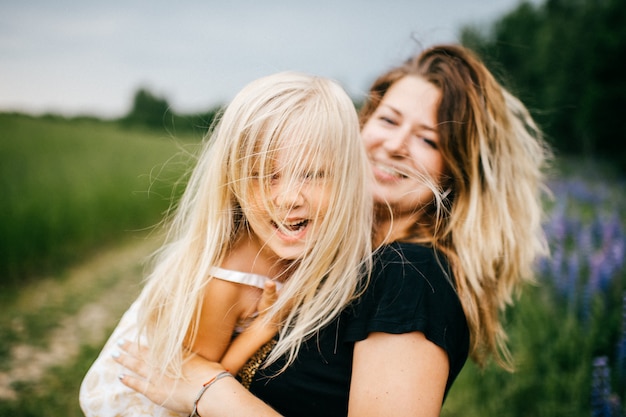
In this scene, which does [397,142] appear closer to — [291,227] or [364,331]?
[291,227]

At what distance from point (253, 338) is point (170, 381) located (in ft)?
1.08

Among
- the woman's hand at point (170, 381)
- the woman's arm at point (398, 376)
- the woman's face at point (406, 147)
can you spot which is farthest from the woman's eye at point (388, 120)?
the woman's hand at point (170, 381)

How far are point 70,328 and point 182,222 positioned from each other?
372 centimetres

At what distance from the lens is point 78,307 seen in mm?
5312

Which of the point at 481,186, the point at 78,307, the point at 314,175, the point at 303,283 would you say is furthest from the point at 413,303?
the point at 78,307

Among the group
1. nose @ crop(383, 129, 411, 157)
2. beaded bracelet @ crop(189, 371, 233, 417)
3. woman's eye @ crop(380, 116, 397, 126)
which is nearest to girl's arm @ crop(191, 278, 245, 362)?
beaded bracelet @ crop(189, 371, 233, 417)

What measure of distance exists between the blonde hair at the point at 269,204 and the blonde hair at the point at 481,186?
39 cm

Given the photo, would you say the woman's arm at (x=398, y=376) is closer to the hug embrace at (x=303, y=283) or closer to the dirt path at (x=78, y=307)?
the hug embrace at (x=303, y=283)

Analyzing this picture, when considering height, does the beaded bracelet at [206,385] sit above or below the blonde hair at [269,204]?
below

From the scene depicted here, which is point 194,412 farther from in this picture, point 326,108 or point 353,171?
point 326,108

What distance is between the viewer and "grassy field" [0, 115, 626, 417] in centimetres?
292

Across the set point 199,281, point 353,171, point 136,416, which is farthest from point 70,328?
point 353,171

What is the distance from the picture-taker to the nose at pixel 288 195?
1450mm

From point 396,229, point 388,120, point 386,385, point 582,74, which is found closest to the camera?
point 386,385
